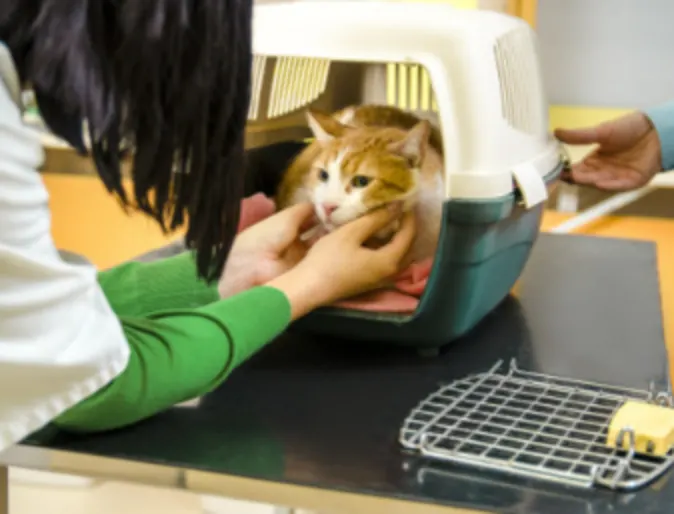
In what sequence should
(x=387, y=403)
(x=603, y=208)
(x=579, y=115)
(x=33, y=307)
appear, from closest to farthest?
(x=33, y=307) < (x=387, y=403) < (x=603, y=208) < (x=579, y=115)

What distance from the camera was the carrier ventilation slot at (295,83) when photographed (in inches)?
40.6

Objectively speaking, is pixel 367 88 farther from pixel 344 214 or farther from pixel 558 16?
pixel 558 16

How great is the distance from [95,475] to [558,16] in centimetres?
147

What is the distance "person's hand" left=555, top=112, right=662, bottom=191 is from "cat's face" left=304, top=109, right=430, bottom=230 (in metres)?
0.36

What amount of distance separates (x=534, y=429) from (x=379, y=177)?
1.01 ft

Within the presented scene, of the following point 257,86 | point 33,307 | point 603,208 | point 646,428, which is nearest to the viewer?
point 33,307

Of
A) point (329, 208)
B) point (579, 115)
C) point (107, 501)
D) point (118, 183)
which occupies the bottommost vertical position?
point (107, 501)

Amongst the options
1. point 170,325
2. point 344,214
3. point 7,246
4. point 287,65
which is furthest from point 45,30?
point 287,65

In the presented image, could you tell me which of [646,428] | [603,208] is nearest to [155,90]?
[646,428]

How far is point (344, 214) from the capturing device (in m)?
0.87

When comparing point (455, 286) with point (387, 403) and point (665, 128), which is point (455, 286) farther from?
point (665, 128)

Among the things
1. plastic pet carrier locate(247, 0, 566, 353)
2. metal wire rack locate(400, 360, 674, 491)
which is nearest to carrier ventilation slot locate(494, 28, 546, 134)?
plastic pet carrier locate(247, 0, 566, 353)

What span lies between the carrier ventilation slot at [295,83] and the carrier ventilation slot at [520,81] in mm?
240

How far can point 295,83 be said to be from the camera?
3.45ft
